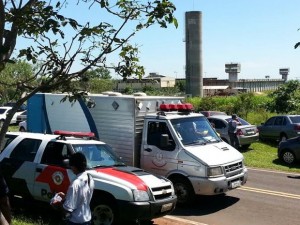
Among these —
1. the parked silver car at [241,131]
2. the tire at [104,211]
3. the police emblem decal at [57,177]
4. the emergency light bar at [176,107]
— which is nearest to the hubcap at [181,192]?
the emergency light bar at [176,107]

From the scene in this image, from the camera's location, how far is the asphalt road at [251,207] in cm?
962

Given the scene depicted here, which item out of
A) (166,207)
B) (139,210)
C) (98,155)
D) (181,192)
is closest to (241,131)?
(181,192)

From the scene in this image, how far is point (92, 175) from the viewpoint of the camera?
8.39 metres

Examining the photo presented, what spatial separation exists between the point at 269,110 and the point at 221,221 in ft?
95.9

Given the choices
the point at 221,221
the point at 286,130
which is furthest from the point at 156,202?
the point at 286,130

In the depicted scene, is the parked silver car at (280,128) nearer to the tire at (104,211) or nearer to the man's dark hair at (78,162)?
the tire at (104,211)

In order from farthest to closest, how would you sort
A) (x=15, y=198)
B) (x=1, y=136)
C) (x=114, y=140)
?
(x=114, y=140), (x=15, y=198), (x=1, y=136)

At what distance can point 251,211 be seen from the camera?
1032 cm

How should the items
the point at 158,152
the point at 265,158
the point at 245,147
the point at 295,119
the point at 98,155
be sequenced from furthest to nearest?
the point at 295,119 → the point at 245,147 → the point at 265,158 → the point at 158,152 → the point at 98,155

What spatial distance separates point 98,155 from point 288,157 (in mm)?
10915

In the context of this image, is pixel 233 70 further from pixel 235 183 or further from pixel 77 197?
pixel 77 197

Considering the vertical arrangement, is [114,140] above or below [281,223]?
above

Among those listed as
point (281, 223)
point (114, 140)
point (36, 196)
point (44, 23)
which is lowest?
point (281, 223)

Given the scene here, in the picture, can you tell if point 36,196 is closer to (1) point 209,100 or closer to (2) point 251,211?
(2) point 251,211
